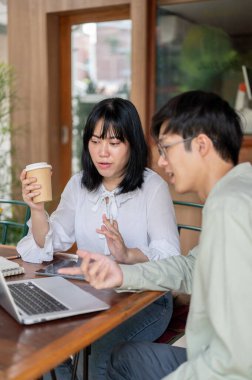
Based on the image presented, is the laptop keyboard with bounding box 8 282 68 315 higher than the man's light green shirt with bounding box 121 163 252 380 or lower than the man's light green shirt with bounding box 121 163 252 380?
lower

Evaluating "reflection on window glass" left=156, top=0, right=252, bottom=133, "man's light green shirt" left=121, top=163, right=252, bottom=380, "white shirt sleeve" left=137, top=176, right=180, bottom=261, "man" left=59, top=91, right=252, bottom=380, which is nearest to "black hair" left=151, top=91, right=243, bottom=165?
"man" left=59, top=91, right=252, bottom=380

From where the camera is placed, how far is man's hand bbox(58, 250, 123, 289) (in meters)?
1.31

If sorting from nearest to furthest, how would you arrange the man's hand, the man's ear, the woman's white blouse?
the man's ear < the man's hand < the woman's white blouse

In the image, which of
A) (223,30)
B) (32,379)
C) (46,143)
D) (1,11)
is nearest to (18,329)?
(32,379)

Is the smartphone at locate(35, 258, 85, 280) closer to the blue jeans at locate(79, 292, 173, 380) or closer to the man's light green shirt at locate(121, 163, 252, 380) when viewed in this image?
the blue jeans at locate(79, 292, 173, 380)

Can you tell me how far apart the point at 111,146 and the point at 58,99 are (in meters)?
2.62

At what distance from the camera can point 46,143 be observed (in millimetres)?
4273

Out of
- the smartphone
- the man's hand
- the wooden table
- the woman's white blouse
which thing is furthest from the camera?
the woman's white blouse

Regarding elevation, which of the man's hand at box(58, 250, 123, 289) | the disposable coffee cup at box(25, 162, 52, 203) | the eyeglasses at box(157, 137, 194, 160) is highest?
the eyeglasses at box(157, 137, 194, 160)

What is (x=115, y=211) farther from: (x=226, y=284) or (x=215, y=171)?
(x=226, y=284)

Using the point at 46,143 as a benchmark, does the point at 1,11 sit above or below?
above

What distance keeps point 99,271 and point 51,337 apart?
0.25m

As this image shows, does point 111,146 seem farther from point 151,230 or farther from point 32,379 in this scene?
point 32,379

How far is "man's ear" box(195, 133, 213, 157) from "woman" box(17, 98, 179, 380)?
566 millimetres
